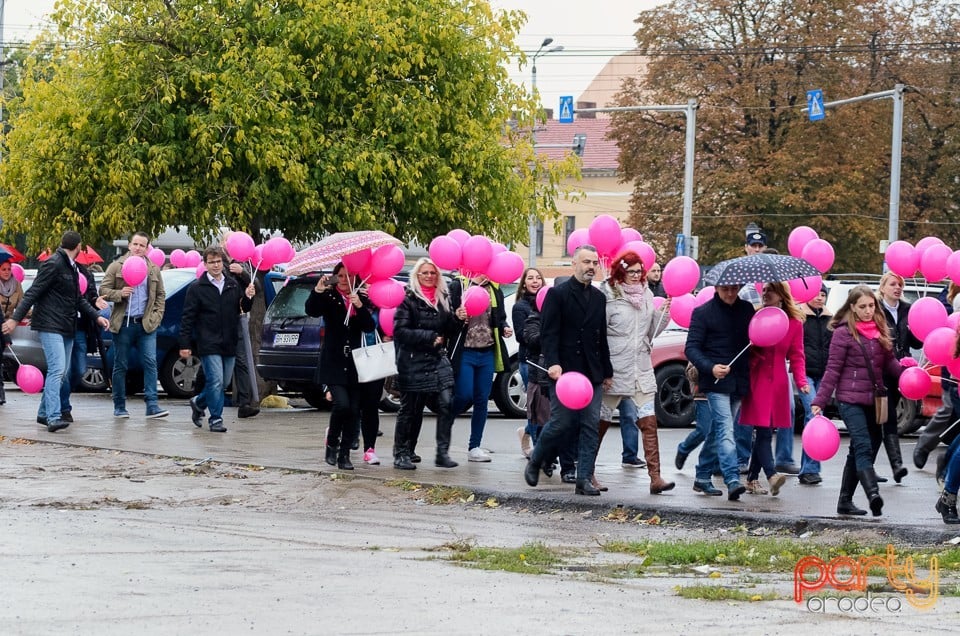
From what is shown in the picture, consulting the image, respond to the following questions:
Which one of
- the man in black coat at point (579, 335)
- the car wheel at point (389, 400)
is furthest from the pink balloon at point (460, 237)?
the car wheel at point (389, 400)

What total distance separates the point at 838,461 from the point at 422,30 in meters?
10.4

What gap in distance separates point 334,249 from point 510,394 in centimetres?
670

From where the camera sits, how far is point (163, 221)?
21.6m

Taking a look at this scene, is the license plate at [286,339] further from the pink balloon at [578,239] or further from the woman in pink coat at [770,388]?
the woman in pink coat at [770,388]

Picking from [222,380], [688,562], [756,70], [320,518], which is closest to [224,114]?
[222,380]

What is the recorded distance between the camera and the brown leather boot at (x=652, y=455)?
11.2m

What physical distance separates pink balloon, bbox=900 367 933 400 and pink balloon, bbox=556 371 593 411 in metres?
2.10

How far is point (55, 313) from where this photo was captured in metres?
15.2

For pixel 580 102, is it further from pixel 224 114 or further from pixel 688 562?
pixel 688 562

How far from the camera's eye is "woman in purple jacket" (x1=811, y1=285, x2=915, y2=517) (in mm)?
10188

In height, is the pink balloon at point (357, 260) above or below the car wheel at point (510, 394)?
above

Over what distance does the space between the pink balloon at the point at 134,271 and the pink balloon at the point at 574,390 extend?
274 inches

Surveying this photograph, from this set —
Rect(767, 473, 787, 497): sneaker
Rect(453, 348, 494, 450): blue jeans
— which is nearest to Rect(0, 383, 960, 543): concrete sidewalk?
Rect(767, 473, 787, 497): sneaker

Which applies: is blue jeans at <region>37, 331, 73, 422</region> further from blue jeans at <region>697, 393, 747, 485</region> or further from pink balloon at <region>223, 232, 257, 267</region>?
blue jeans at <region>697, 393, 747, 485</region>
